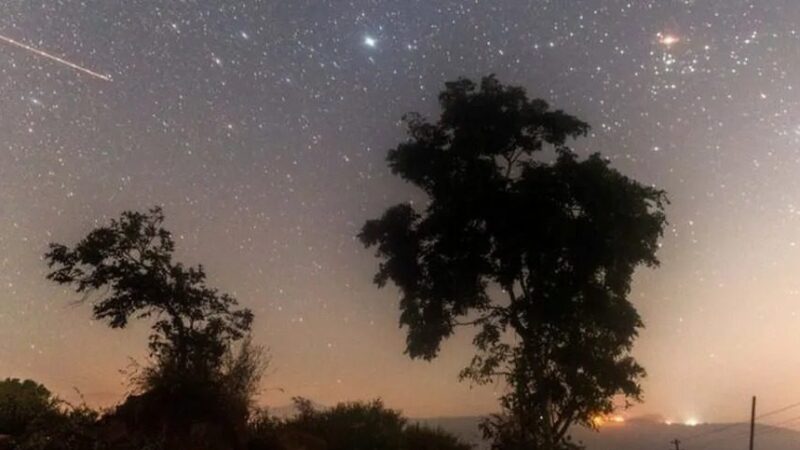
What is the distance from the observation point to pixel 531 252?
19656 millimetres

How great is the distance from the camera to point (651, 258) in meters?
20.3

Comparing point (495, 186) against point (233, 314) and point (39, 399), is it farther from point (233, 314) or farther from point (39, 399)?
point (39, 399)

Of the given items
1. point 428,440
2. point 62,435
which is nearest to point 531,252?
point 428,440

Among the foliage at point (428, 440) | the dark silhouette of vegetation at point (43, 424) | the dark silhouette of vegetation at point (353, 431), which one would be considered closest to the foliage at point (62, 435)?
the dark silhouette of vegetation at point (43, 424)

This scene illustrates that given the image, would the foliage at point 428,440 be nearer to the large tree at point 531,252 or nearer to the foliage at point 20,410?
the large tree at point 531,252

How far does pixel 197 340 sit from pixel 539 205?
11.0 meters

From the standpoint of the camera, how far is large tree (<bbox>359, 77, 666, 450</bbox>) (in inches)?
761

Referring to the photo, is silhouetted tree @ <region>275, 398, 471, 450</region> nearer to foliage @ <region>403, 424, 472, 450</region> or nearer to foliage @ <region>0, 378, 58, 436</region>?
foliage @ <region>403, 424, 472, 450</region>

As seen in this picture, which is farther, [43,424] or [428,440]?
[428,440]

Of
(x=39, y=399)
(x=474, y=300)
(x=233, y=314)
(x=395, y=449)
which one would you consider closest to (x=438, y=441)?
(x=395, y=449)

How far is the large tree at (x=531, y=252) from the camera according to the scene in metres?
19.3

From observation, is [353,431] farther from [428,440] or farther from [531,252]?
[531,252]

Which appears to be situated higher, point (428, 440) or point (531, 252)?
point (531, 252)

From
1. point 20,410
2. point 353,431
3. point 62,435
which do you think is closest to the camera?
point 62,435
